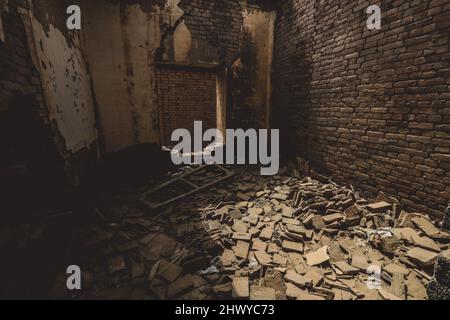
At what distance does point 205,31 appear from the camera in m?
5.97

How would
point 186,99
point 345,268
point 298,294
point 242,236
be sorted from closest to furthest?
point 298,294, point 345,268, point 242,236, point 186,99

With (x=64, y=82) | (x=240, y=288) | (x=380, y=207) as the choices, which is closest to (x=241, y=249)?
(x=240, y=288)

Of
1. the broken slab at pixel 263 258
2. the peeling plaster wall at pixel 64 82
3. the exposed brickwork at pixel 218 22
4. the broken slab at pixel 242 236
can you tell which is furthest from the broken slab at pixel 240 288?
the exposed brickwork at pixel 218 22

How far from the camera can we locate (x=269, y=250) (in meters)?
3.32

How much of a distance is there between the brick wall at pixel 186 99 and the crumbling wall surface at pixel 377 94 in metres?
4.81

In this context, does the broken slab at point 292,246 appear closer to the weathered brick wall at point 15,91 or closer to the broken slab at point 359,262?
the broken slab at point 359,262

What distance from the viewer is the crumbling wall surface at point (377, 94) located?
3166mm

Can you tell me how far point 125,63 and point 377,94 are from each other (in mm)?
5059

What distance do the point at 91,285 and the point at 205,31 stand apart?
5731 millimetres

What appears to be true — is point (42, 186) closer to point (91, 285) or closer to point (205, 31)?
point (91, 285)

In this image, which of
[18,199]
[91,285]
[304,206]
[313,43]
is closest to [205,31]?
[313,43]

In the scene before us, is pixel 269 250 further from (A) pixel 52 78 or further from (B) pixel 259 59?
(B) pixel 259 59

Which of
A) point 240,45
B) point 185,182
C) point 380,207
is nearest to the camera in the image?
point 380,207

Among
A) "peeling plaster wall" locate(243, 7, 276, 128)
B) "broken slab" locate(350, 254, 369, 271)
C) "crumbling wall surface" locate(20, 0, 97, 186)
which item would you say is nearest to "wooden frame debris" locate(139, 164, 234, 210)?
"crumbling wall surface" locate(20, 0, 97, 186)
